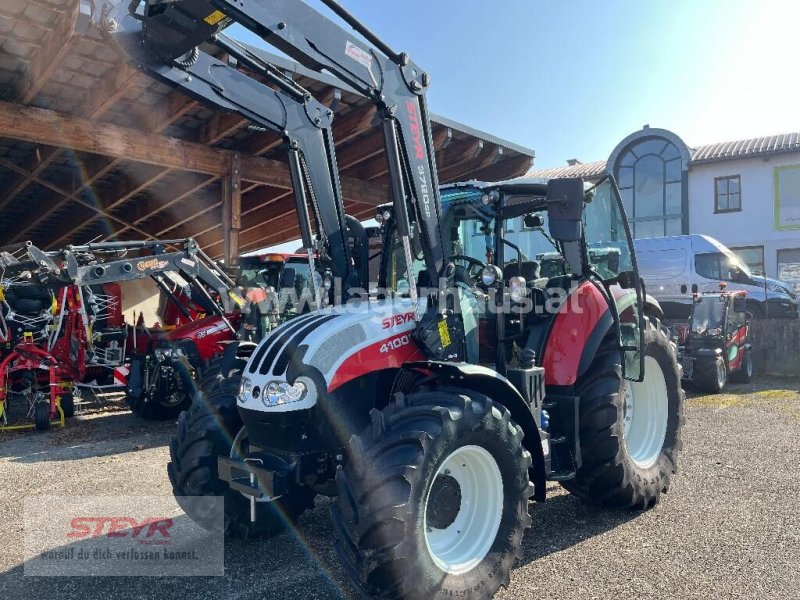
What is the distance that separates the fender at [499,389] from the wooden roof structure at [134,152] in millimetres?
6821

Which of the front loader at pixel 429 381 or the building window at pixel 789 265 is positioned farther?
the building window at pixel 789 265

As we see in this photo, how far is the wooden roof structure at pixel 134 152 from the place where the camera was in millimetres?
9273

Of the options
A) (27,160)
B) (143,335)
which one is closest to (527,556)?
(143,335)

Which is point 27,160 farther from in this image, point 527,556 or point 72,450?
point 527,556

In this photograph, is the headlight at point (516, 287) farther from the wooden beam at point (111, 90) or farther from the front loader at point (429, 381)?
the wooden beam at point (111, 90)

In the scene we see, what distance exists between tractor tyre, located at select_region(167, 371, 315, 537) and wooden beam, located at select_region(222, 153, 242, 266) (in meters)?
7.36

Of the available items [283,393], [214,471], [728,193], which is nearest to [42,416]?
[214,471]

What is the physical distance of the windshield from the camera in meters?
11.7

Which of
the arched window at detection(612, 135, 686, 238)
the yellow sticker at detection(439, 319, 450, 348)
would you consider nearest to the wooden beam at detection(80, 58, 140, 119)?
the yellow sticker at detection(439, 319, 450, 348)

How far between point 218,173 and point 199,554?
368 inches

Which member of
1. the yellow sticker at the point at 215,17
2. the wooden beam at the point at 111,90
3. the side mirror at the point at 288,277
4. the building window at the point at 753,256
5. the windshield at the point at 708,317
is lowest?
the windshield at the point at 708,317

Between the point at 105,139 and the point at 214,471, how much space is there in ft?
27.4

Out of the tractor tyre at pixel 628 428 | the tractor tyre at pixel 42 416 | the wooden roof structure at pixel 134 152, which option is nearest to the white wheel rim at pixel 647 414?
the tractor tyre at pixel 628 428

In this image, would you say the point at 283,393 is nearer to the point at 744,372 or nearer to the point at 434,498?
the point at 434,498
